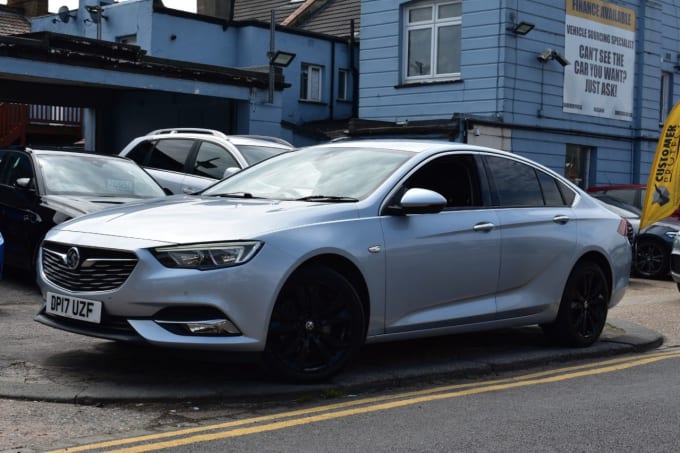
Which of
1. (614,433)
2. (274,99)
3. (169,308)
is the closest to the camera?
(614,433)

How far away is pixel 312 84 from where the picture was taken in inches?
1172

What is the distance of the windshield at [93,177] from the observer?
37.2ft

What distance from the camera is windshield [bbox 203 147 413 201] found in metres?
7.38

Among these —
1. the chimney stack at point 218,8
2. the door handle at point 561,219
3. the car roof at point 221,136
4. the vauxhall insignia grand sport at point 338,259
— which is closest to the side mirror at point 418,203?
the vauxhall insignia grand sport at point 338,259

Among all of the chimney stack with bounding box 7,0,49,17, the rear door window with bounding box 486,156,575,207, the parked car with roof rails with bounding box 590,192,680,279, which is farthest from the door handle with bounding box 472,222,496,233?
the chimney stack with bounding box 7,0,49,17

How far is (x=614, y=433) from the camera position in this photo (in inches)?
228

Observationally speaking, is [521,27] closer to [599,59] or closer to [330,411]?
[599,59]

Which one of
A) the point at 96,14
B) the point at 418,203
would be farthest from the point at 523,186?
the point at 96,14

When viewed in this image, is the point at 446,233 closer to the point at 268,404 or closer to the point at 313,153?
the point at 313,153

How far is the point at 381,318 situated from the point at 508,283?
1.48 m

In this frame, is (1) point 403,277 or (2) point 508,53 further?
(2) point 508,53

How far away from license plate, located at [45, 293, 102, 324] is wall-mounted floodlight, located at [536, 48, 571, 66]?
16.6 metres

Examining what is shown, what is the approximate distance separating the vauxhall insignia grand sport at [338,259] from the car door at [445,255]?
1 centimetres

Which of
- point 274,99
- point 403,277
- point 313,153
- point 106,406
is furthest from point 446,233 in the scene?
point 274,99
